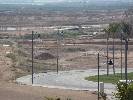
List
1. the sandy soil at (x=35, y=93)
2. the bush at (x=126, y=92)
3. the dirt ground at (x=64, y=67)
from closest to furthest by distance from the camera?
the bush at (x=126, y=92) → the sandy soil at (x=35, y=93) → the dirt ground at (x=64, y=67)

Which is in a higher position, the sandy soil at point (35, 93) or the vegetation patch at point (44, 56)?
the vegetation patch at point (44, 56)

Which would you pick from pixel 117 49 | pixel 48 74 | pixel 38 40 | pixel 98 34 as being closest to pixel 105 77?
pixel 48 74

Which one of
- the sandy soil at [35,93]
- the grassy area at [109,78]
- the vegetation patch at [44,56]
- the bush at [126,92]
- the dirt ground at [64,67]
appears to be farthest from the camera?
the vegetation patch at [44,56]

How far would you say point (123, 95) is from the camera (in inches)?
1207

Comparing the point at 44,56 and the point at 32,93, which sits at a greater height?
the point at 44,56

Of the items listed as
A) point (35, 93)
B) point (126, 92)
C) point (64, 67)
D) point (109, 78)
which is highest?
point (126, 92)

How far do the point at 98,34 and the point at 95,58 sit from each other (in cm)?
4395

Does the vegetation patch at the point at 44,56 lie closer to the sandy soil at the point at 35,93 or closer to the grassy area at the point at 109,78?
the grassy area at the point at 109,78

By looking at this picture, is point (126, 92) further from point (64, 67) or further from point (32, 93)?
point (64, 67)

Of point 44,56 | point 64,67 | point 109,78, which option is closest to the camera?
point 109,78

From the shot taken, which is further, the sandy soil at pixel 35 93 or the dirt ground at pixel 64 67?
the dirt ground at pixel 64 67

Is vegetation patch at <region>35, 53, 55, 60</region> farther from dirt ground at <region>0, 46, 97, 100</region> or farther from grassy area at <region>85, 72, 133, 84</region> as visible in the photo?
dirt ground at <region>0, 46, 97, 100</region>

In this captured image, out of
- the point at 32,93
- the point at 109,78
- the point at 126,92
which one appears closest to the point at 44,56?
the point at 109,78

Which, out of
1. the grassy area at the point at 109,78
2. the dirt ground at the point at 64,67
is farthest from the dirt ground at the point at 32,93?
the grassy area at the point at 109,78
